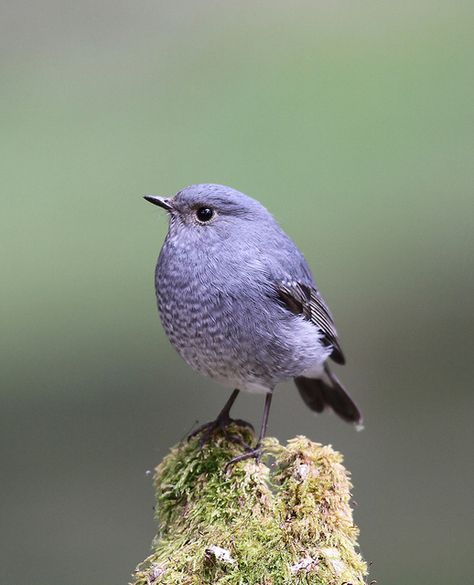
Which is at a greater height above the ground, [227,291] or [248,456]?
[227,291]

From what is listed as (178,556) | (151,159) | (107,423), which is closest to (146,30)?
(151,159)

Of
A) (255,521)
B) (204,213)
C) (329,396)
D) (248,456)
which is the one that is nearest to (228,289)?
(204,213)

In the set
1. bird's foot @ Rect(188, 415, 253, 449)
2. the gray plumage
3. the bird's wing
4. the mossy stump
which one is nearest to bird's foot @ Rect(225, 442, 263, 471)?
the mossy stump

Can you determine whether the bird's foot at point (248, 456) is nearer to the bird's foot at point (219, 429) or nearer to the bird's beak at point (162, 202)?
the bird's foot at point (219, 429)

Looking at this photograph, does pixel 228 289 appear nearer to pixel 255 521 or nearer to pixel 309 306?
pixel 309 306

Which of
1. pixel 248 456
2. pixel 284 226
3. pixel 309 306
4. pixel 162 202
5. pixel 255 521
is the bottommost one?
pixel 255 521

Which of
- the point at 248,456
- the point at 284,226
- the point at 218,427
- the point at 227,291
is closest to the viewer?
the point at 248,456

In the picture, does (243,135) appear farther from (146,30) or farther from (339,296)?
(146,30)
